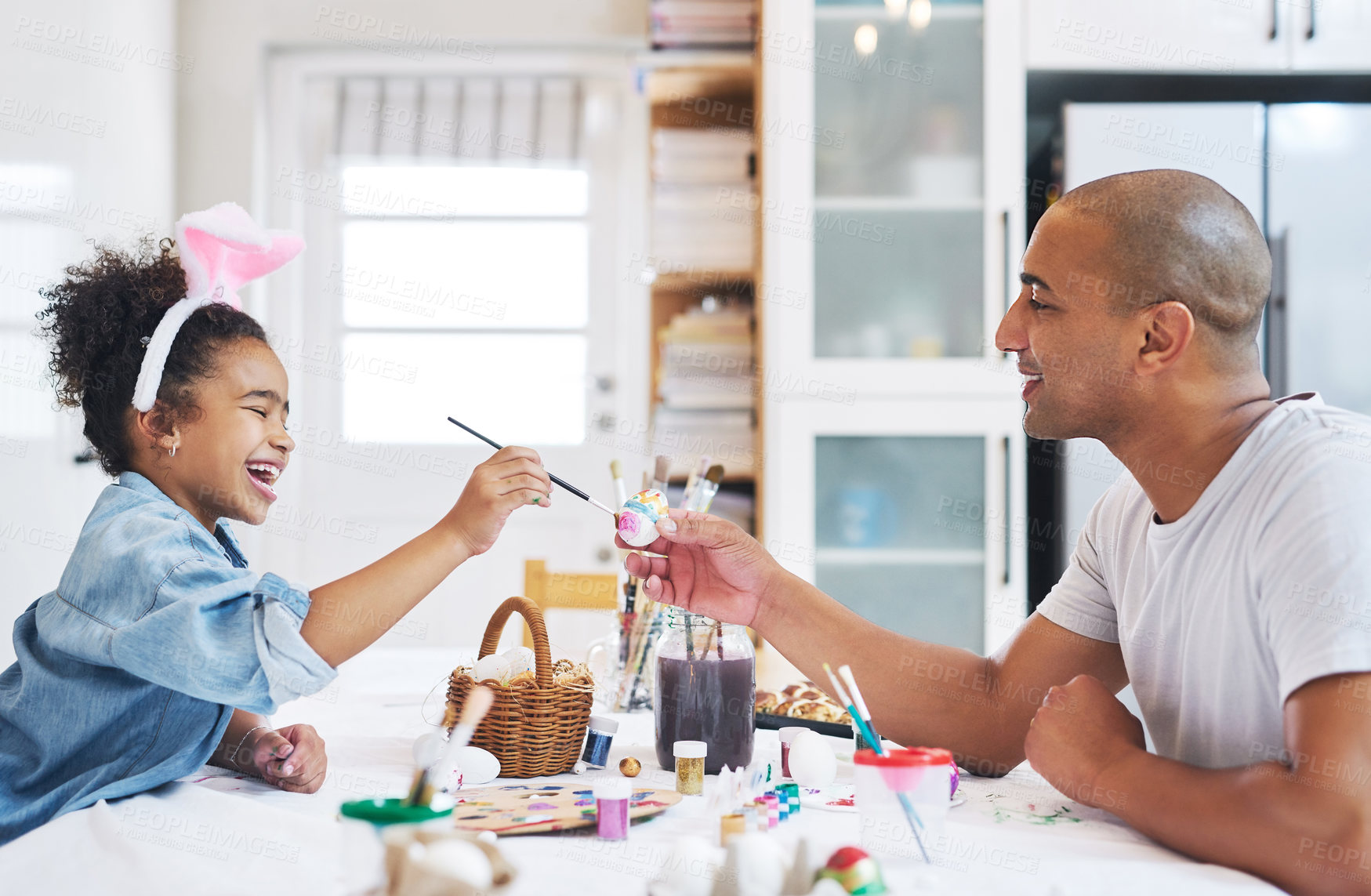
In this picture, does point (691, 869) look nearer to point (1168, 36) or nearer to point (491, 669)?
point (491, 669)

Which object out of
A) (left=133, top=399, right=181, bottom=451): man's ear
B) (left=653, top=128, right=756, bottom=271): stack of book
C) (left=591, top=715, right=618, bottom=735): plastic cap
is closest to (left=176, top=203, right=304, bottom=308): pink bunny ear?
(left=133, top=399, right=181, bottom=451): man's ear

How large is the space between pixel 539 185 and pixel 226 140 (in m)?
0.85

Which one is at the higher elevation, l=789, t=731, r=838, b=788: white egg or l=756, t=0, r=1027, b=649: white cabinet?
l=756, t=0, r=1027, b=649: white cabinet

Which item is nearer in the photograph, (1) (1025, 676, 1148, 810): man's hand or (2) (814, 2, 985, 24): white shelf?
(1) (1025, 676, 1148, 810): man's hand

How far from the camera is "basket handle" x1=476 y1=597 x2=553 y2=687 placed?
1082 millimetres

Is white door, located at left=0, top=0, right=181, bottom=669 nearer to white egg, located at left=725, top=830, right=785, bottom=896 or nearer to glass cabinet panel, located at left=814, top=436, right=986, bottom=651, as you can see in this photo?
glass cabinet panel, located at left=814, top=436, right=986, bottom=651

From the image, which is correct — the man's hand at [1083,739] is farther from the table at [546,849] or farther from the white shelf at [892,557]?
the white shelf at [892,557]

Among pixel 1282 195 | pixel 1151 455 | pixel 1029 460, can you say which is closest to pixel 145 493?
pixel 1151 455

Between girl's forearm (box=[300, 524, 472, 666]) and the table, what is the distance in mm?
140

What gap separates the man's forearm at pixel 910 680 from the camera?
1167 mm

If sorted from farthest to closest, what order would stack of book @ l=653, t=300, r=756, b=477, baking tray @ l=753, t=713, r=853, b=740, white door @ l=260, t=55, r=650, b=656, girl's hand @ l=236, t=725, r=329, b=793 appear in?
white door @ l=260, t=55, r=650, b=656
stack of book @ l=653, t=300, r=756, b=477
baking tray @ l=753, t=713, r=853, b=740
girl's hand @ l=236, t=725, r=329, b=793

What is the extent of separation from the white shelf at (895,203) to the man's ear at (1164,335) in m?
1.62

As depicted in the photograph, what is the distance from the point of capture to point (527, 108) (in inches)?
122

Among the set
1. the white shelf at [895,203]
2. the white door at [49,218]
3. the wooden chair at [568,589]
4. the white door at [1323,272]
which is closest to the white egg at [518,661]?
the wooden chair at [568,589]
